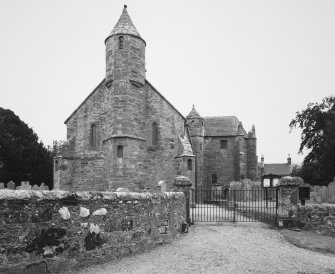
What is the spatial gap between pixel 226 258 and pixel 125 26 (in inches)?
678

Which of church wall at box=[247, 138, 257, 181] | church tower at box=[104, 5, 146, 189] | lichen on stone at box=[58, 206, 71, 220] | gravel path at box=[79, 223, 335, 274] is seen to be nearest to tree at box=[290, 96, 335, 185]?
church wall at box=[247, 138, 257, 181]

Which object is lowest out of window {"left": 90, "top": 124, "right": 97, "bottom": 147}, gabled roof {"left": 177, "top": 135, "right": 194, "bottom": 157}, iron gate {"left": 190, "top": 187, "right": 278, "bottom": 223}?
iron gate {"left": 190, "top": 187, "right": 278, "bottom": 223}

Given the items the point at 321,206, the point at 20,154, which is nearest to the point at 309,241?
the point at 321,206

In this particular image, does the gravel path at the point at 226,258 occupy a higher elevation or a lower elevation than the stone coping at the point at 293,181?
lower

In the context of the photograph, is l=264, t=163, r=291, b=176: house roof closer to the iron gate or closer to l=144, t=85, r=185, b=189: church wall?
the iron gate

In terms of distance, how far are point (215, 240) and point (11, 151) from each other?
31391 millimetres

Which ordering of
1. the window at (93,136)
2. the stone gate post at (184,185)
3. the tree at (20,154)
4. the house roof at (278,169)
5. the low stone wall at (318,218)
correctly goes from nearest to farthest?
the low stone wall at (318,218) → the stone gate post at (184,185) → the window at (93,136) → the tree at (20,154) → the house roof at (278,169)

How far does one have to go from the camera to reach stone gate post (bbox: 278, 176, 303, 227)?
1155 centimetres

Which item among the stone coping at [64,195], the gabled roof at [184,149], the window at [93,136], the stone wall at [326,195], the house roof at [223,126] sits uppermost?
the house roof at [223,126]

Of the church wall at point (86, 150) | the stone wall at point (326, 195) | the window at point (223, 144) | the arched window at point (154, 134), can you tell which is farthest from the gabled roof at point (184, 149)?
the window at point (223, 144)

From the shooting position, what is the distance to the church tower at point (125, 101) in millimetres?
18969

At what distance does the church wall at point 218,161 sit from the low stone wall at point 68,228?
30104 mm

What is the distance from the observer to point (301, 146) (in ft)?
115

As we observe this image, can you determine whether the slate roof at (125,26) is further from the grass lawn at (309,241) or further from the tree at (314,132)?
the tree at (314,132)
